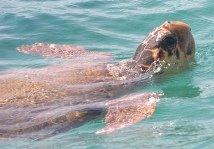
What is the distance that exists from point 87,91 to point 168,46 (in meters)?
1.61

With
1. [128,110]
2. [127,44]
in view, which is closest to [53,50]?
[127,44]

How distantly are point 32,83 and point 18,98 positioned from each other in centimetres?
60

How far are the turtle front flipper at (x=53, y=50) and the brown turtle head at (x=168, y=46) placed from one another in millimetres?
2284

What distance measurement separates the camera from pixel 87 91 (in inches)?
273

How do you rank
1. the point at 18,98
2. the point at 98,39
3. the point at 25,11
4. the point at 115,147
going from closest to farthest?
the point at 115,147 → the point at 18,98 → the point at 98,39 → the point at 25,11

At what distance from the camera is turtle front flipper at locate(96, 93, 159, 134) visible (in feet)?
19.6

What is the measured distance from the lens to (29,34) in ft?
37.6

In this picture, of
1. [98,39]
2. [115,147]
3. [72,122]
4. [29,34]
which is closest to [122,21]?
[98,39]

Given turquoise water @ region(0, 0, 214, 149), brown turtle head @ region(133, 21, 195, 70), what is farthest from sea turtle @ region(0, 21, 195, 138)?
turquoise water @ region(0, 0, 214, 149)

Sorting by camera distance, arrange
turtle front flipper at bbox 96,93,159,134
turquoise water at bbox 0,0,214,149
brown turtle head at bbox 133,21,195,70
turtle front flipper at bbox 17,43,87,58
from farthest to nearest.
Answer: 1. turtle front flipper at bbox 17,43,87,58
2. brown turtle head at bbox 133,21,195,70
3. turtle front flipper at bbox 96,93,159,134
4. turquoise water at bbox 0,0,214,149

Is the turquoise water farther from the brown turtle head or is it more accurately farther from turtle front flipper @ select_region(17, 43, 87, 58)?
the brown turtle head

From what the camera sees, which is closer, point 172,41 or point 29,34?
point 172,41

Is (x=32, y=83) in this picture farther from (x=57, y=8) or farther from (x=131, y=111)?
(x=57, y=8)

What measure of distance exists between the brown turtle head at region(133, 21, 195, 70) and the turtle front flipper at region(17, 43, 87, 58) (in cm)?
228
